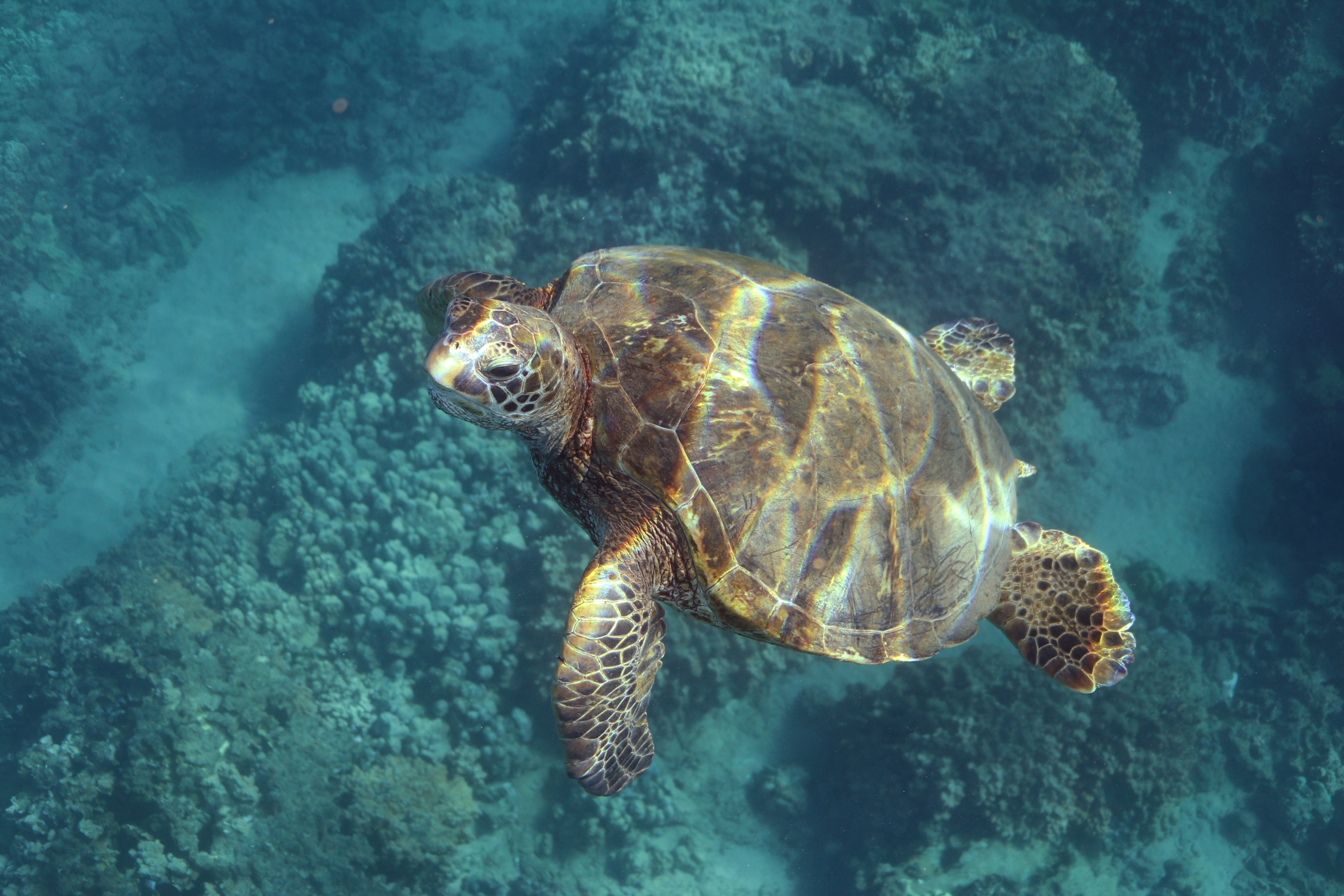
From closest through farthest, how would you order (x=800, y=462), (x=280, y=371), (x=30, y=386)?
(x=800, y=462) → (x=280, y=371) → (x=30, y=386)

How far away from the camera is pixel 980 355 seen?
4.33m

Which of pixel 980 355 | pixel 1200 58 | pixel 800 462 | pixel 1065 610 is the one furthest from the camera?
pixel 1200 58

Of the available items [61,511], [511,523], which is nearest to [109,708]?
[511,523]

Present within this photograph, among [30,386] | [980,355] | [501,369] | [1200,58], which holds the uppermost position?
[1200,58]

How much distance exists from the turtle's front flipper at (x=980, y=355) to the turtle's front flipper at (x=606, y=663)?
2.52 m

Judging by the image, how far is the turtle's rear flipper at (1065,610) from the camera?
3336mm

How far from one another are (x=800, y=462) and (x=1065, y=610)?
1.98m

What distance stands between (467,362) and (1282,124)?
12.9 meters

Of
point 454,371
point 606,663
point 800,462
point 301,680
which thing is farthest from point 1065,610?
point 301,680

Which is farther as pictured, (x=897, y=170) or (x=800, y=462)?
(x=897, y=170)

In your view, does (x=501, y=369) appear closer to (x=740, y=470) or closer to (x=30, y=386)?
(x=740, y=470)

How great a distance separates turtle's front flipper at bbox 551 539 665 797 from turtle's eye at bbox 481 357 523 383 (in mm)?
929

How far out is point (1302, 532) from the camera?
25.8 ft

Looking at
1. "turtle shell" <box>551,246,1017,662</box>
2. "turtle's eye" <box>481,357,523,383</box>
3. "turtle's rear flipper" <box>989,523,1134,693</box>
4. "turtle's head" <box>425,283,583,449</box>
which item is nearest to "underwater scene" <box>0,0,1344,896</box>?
"turtle's rear flipper" <box>989,523,1134,693</box>
